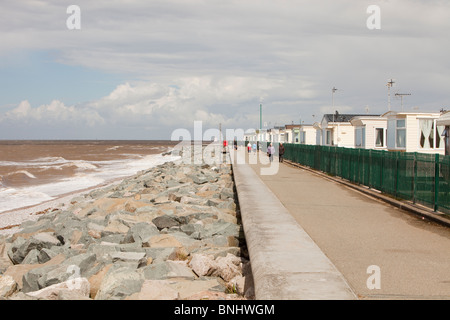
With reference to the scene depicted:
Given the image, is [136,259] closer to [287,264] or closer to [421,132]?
[287,264]

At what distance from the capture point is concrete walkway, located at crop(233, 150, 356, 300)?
15.9 ft

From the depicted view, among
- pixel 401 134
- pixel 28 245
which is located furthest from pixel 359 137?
pixel 28 245

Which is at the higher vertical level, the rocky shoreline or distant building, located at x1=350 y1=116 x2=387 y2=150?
distant building, located at x1=350 y1=116 x2=387 y2=150

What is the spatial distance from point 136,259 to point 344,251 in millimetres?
3155

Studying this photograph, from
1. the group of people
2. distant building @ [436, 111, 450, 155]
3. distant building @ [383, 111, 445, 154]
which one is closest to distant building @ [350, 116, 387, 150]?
the group of people

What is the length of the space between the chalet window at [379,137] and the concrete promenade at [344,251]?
1898cm

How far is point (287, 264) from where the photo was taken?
582 cm

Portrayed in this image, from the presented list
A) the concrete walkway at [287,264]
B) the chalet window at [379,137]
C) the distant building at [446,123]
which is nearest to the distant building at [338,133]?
the chalet window at [379,137]

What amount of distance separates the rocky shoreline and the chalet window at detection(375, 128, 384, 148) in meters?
20.0

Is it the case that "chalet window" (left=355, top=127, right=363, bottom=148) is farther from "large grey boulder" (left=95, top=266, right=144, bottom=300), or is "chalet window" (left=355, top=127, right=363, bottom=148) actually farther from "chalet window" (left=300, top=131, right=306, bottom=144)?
"large grey boulder" (left=95, top=266, right=144, bottom=300)

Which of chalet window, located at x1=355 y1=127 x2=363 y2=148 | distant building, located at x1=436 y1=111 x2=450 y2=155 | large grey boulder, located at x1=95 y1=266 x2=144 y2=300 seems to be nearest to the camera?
large grey boulder, located at x1=95 y1=266 x2=144 y2=300

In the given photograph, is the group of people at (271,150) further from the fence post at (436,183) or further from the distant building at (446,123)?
the fence post at (436,183)

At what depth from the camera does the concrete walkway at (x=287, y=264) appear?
4848 millimetres
